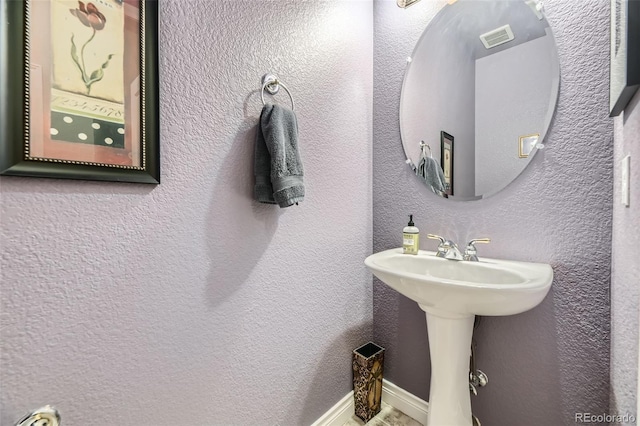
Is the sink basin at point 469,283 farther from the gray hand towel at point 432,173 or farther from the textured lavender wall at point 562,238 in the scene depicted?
the gray hand towel at point 432,173

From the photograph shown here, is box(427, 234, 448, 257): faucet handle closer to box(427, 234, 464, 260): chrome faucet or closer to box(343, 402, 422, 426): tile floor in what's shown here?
box(427, 234, 464, 260): chrome faucet

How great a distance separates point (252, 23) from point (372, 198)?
3.12ft

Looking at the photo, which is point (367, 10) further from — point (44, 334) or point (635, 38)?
point (44, 334)

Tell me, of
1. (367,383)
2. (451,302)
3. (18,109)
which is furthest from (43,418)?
(367,383)

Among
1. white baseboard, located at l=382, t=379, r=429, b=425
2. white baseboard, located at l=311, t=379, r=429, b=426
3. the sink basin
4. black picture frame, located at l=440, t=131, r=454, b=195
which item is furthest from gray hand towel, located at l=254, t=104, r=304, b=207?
white baseboard, located at l=382, t=379, r=429, b=425

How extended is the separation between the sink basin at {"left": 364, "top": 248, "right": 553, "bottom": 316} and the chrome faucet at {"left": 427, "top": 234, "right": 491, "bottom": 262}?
0.09 feet

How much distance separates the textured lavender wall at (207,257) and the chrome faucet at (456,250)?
41 centimetres

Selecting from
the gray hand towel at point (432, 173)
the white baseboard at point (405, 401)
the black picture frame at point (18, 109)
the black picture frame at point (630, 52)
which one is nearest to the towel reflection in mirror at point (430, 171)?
the gray hand towel at point (432, 173)

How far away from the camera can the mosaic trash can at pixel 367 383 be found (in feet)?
4.33

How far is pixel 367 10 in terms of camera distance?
4.72 ft

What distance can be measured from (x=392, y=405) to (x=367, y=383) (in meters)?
0.25

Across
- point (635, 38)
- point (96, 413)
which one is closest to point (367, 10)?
point (635, 38)

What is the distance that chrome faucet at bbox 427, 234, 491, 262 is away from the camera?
1079mm

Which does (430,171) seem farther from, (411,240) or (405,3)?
(405,3)
